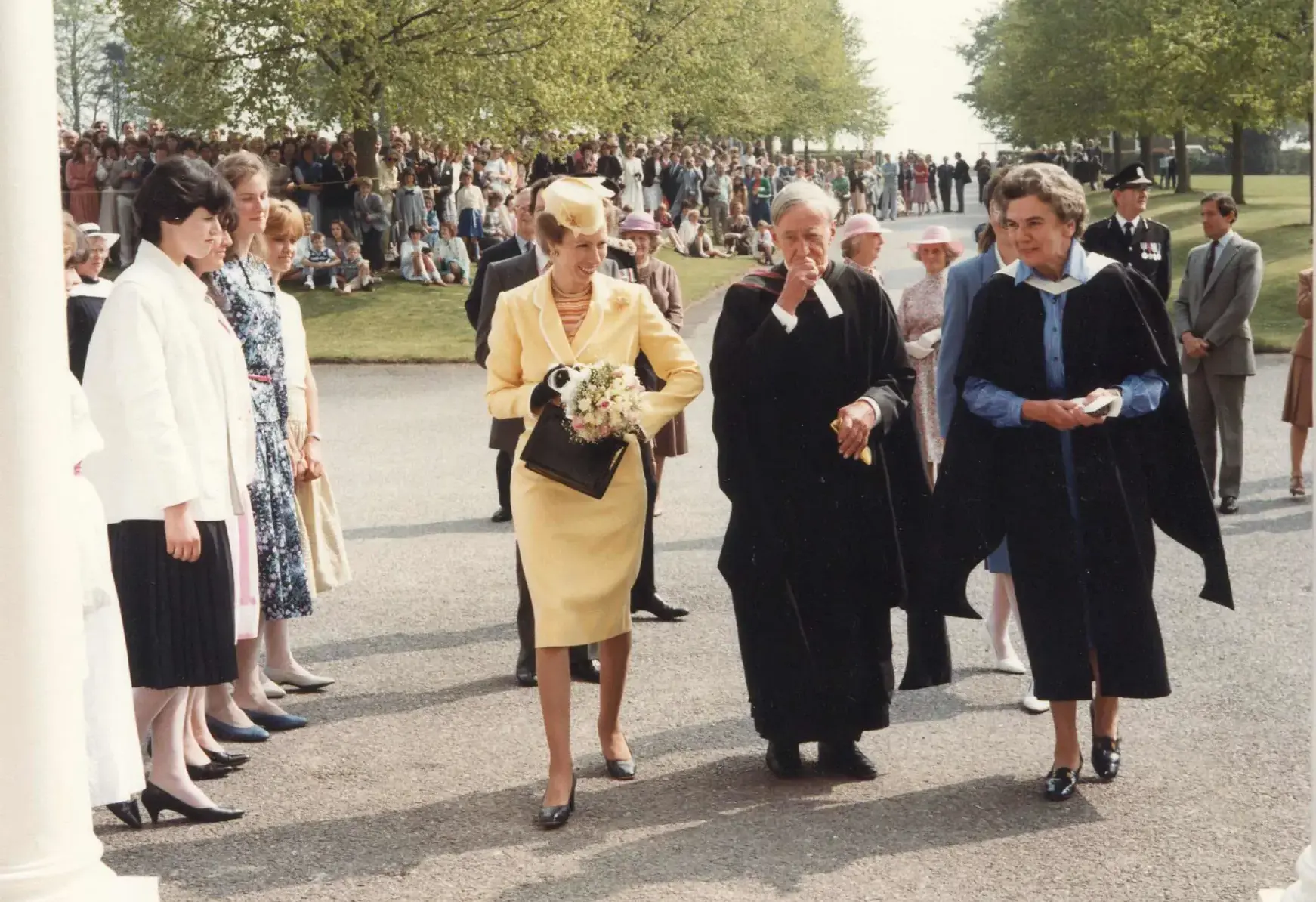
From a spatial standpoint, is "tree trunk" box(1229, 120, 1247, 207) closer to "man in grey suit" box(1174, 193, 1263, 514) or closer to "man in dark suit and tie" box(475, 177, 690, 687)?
"man in grey suit" box(1174, 193, 1263, 514)

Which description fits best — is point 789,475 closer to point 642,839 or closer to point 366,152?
point 642,839

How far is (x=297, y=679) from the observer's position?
821cm

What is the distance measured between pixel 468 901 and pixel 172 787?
1.43 metres

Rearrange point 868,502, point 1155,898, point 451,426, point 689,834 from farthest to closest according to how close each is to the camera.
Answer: point 451,426
point 868,502
point 689,834
point 1155,898

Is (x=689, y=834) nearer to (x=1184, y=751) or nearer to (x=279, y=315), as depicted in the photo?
(x=1184, y=751)

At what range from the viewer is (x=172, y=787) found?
6328 mm

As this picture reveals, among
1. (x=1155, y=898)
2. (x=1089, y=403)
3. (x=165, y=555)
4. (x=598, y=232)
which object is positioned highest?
(x=598, y=232)

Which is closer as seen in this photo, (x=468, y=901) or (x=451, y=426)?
(x=468, y=901)

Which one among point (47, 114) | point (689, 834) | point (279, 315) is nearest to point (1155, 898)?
point (689, 834)

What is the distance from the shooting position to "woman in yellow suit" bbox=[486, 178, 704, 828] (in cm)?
634

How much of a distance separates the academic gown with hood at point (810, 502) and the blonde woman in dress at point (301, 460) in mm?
2128

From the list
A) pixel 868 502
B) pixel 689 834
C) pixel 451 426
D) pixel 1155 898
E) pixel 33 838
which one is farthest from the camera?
pixel 451 426

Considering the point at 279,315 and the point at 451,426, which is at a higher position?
the point at 279,315

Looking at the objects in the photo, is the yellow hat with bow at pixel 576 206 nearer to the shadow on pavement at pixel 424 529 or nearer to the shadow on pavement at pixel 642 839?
the shadow on pavement at pixel 642 839
